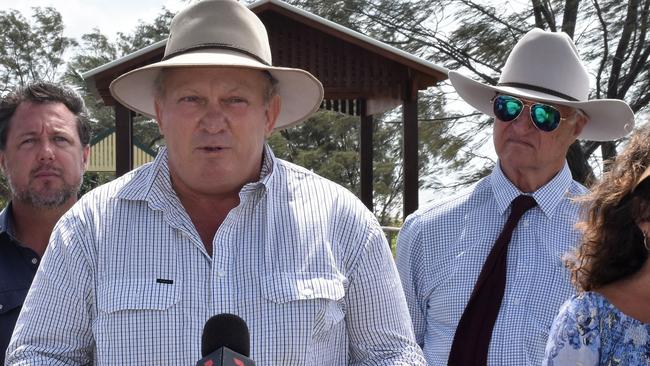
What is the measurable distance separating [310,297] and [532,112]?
2.24 metres

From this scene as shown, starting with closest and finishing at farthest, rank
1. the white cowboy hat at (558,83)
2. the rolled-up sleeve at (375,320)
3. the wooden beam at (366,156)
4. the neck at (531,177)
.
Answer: the rolled-up sleeve at (375,320) < the neck at (531,177) < the white cowboy hat at (558,83) < the wooden beam at (366,156)

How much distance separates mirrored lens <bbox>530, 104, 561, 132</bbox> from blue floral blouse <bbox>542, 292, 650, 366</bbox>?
1.74 meters

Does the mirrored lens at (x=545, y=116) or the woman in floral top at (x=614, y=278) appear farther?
the mirrored lens at (x=545, y=116)

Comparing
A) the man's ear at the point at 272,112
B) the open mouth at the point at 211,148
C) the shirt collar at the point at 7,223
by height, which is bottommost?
the shirt collar at the point at 7,223

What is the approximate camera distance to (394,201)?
23641 mm

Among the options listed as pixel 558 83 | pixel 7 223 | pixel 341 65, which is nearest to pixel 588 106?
pixel 558 83

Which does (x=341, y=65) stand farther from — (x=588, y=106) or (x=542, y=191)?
(x=542, y=191)

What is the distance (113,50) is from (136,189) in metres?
37.4

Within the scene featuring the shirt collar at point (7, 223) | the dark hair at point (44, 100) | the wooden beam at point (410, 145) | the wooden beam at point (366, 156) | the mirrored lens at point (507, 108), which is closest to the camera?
the shirt collar at point (7, 223)

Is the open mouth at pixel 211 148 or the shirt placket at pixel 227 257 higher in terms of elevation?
the open mouth at pixel 211 148

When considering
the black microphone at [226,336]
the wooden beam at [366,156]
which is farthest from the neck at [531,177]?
the wooden beam at [366,156]

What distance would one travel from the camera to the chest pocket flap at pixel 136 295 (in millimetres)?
2633

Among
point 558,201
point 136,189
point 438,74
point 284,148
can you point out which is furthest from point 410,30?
point 136,189

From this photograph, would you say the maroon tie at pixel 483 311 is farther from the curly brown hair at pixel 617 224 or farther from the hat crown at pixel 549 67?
the curly brown hair at pixel 617 224
